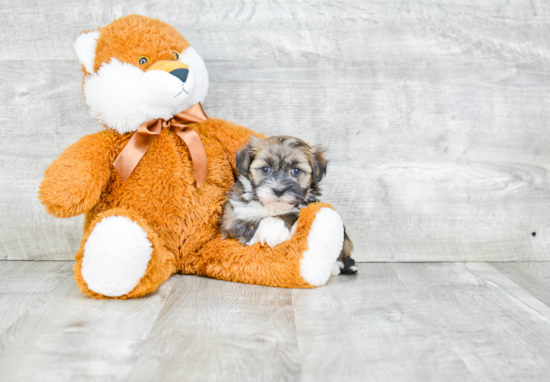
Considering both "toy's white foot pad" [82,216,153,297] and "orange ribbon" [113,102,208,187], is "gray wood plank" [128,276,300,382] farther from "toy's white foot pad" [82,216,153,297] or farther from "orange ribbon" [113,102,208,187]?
"orange ribbon" [113,102,208,187]

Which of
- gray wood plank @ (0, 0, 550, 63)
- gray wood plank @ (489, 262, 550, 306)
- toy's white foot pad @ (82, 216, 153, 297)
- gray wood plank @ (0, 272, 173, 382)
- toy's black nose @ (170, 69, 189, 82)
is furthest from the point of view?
gray wood plank @ (0, 0, 550, 63)

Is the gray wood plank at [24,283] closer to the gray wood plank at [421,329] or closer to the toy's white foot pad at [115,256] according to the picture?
the toy's white foot pad at [115,256]

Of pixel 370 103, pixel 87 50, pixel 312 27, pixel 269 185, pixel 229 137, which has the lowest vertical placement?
pixel 269 185

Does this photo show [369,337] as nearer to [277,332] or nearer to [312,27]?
[277,332]

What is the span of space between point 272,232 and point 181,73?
0.68m

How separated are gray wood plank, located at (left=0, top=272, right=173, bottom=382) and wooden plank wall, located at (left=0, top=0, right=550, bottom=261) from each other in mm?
776

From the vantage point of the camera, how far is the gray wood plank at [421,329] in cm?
129

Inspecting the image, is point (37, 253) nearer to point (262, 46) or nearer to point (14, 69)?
point (14, 69)

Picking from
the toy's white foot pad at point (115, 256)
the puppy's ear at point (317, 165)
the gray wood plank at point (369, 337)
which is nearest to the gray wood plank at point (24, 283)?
the toy's white foot pad at point (115, 256)

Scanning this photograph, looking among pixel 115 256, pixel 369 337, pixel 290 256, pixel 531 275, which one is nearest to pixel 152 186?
pixel 115 256

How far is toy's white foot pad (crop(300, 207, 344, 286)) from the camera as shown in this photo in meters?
1.79

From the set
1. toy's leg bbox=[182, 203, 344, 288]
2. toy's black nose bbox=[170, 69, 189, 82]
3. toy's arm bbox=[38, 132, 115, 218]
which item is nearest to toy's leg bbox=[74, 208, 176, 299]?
toy's arm bbox=[38, 132, 115, 218]

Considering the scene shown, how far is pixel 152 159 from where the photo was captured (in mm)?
1872

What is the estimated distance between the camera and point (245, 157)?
6.23 feet
